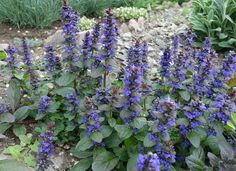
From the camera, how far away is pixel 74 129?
3814 mm

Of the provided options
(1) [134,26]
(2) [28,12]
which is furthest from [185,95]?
(2) [28,12]

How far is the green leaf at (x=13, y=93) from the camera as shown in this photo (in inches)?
154

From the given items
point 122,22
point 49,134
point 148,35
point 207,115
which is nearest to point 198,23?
point 148,35

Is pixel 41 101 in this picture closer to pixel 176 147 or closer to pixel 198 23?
pixel 176 147

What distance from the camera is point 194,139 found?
315 cm

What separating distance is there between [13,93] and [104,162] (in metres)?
1.27

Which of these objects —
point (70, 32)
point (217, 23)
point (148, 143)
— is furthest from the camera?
point (217, 23)

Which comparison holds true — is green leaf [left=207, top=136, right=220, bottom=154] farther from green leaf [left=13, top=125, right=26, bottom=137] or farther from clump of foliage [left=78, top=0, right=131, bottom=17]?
clump of foliage [left=78, top=0, right=131, bottom=17]

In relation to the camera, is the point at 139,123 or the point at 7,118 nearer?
the point at 139,123

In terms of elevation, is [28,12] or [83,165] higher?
[28,12]

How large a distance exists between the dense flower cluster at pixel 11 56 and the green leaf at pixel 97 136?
1.17 metres

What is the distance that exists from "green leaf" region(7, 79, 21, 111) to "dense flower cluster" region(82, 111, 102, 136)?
3.56ft

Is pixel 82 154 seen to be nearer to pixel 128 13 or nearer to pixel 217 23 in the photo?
pixel 217 23

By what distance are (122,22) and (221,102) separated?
3.61 metres
